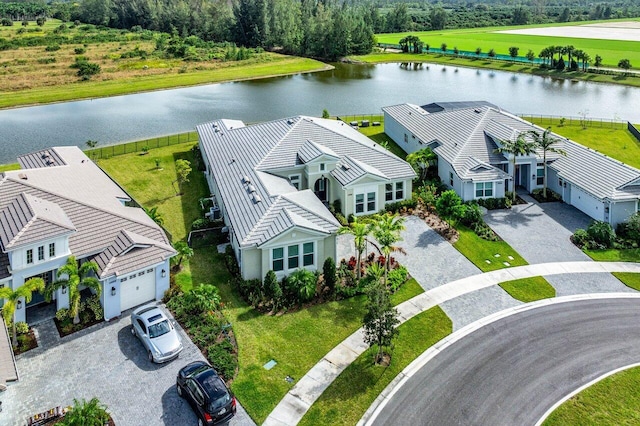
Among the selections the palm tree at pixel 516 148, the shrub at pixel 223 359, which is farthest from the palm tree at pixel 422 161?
the shrub at pixel 223 359

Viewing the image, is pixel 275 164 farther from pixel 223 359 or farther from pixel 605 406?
pixel 605 406

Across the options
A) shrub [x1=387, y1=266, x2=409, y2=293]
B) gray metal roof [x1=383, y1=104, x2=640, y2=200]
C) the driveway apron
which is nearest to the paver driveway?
shrub [x1=387, y1=266, x2=409, y2=293]

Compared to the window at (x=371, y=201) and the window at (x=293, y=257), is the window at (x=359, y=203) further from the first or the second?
the window at (x=293, y=257)

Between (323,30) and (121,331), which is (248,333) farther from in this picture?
(323,30)

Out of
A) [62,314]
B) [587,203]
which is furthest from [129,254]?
[587,203]

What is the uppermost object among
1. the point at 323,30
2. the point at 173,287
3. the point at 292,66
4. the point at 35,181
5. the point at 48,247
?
the point at 323,30

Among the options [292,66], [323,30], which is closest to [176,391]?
[292,66]
